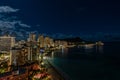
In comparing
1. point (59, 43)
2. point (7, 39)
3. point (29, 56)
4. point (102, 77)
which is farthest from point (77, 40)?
point (102, 77)

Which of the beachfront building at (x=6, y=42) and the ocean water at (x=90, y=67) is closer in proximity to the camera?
the ocean water at (x=90, y=67)

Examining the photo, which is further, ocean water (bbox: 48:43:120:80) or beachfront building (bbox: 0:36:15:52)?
beachfront building (bbox: 0:36:15:52)

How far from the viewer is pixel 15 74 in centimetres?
1266

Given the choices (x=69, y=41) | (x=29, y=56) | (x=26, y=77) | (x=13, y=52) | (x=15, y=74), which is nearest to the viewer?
(x=15, y=74)

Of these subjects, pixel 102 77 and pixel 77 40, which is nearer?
pixel 102 77

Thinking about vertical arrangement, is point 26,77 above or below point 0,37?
below

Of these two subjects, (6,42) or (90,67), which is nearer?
(90,67)

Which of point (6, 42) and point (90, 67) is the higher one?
point (6, 42)

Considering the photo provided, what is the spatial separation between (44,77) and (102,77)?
6711 mm

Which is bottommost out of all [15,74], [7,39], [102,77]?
[102,77]

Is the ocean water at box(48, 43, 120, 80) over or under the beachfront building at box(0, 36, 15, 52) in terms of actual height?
under

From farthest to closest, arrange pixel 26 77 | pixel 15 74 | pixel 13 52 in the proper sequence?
pixel 13 52 < pixel 26 77 < pixel 15 74

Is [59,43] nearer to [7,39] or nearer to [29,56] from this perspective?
[7,39]

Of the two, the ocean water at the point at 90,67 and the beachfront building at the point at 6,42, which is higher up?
the beachfront building at the point at 6,42
